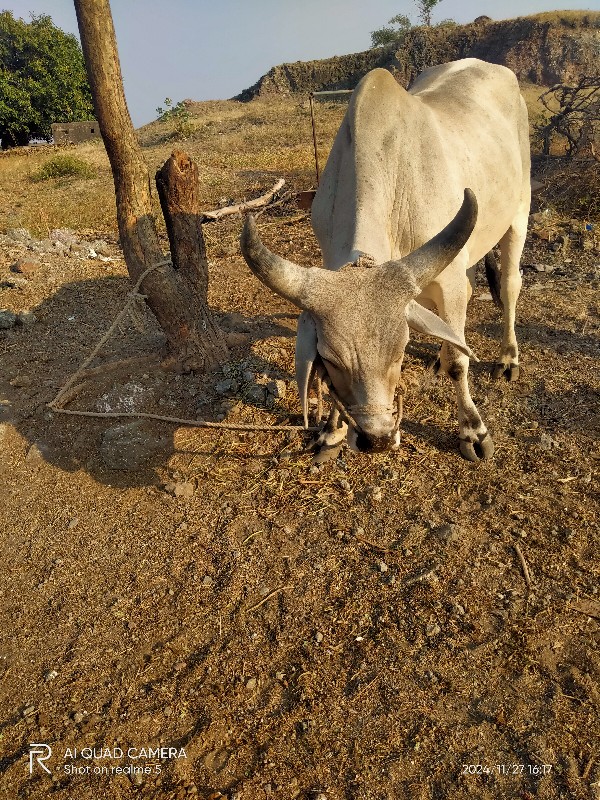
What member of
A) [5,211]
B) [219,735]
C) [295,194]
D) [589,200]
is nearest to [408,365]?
[219,735]

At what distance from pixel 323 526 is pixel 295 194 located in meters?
8.15

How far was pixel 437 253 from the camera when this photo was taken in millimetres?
2701

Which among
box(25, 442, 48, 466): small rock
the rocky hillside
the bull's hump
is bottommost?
box(25, 442, 48, 466): small rock

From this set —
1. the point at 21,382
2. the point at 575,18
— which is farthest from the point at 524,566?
the point at 575,18

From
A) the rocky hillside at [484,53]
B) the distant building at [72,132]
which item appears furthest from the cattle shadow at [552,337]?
the rocky hillside at [484,53]

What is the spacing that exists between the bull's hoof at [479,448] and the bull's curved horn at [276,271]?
1979mm

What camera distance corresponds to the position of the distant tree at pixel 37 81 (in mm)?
29562

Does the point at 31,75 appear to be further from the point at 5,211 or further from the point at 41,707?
the point at 41,707

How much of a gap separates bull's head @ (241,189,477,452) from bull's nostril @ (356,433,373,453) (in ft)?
0.04

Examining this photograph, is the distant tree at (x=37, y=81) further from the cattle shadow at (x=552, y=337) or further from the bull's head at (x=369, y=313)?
the bull's head at (x=369, y=313)

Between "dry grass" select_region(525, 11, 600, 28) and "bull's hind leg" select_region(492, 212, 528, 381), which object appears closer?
"bull's hind leg" select_region(492, 212, 528, 381)

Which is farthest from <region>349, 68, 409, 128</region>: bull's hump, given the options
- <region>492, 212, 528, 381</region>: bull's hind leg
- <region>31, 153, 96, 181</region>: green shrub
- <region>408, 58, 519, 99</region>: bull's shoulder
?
<region>31, 153, 96, 181</region>: green shrub

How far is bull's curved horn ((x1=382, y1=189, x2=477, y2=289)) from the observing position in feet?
8.66

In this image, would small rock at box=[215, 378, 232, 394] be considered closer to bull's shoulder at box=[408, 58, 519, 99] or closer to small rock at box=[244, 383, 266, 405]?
small rock at box=[244, 383, 266, 405]
